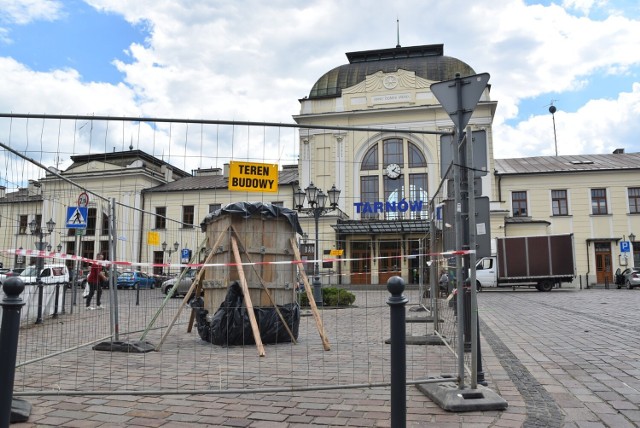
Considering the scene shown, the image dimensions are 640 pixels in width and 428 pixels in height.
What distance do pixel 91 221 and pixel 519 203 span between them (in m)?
37.1

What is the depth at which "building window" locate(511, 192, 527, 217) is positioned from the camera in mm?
39312

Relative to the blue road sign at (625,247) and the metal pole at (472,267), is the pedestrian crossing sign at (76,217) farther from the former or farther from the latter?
the blue road sign at (625,247)

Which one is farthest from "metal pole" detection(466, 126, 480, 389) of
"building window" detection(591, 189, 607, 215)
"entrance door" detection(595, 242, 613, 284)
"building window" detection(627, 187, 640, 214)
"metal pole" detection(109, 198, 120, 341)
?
"building window" detection(627, 187, 640, 214)

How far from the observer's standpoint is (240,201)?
310 inches

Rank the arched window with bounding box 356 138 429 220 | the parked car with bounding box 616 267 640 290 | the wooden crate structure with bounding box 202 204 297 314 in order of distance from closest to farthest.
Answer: the wooden crate structure with bounding box 202 204 297 314
the parked car with bounding box 616 267 640 290
the arched window with bounding box 356 138 429 220

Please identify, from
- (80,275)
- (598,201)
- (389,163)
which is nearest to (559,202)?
(598,201)

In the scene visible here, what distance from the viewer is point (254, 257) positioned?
7941 millimetres

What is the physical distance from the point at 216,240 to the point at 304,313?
494 cm

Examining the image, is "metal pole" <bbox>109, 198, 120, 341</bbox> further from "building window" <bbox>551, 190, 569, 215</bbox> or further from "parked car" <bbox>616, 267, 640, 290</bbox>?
"building window" <bbox>551, 190, 569, 215</bbox>

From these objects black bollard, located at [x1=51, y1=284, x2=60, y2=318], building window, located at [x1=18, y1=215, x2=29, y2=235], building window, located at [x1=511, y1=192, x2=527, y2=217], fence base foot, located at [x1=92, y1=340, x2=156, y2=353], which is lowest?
fence base foot, located at [x1=92, y1=340, x2=156, y2=353]

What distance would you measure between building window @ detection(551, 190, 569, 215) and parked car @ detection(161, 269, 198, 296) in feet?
120

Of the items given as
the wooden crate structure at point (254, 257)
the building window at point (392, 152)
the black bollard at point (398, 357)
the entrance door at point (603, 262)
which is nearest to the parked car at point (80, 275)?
the wooden crate structure at point (254, 257)

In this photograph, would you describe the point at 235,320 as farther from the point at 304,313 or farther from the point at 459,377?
the point at 304,313

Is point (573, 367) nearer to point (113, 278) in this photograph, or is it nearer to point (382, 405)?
point (382, 405)
